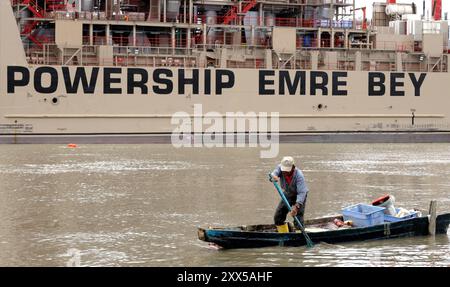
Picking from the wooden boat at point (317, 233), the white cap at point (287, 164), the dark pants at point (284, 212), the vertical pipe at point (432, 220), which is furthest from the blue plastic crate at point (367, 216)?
the white cap at point (287, 164)

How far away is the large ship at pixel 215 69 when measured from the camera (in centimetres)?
3228

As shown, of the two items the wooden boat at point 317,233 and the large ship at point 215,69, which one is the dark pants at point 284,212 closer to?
the wooden boat at point 317,233

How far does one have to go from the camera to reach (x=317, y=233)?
12.3 m

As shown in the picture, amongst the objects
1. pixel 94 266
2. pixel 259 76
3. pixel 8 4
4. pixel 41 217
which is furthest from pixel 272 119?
pixel 94 266

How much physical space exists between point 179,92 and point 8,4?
7.19 m

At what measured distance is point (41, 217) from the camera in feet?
48.9

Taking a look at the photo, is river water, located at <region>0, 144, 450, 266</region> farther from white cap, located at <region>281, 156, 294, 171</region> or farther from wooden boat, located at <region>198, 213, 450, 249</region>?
white cap, located at <region>281, 156, 294, 171</region>

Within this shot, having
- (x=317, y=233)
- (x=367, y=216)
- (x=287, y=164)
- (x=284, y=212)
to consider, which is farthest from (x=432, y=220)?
(x=287, y=164)

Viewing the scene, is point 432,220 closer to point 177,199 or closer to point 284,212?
point 284,212

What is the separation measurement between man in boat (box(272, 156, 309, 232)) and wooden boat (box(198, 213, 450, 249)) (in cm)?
23

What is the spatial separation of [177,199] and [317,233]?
5598mm

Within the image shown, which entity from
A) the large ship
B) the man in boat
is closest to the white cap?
the man in boat
